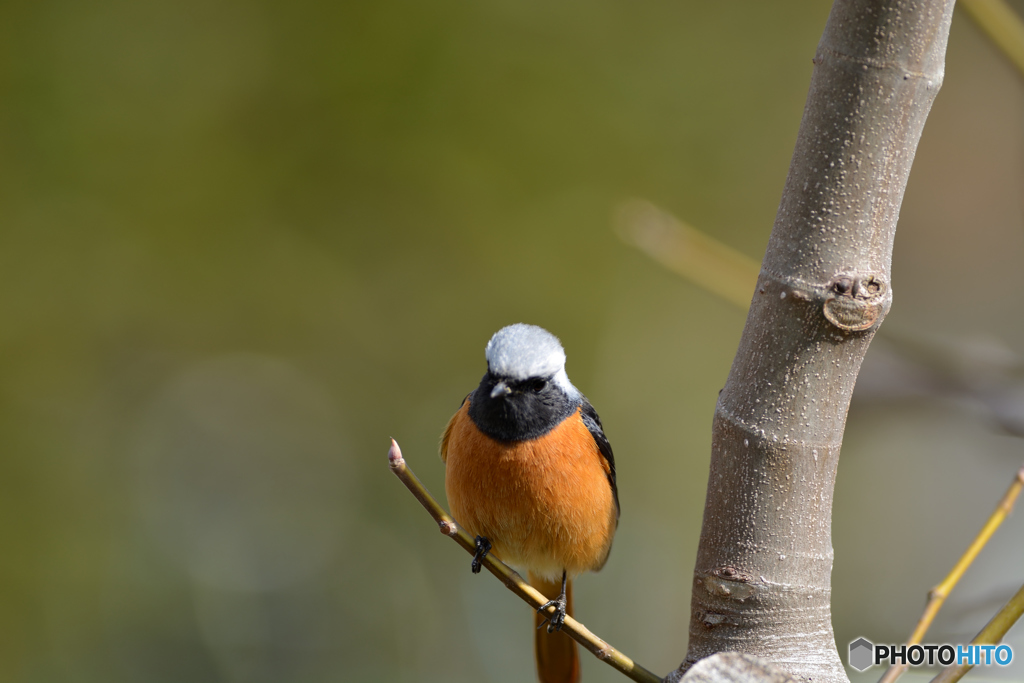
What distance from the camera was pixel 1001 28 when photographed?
63.8 inches

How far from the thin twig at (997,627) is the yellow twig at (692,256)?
1015 millimetres

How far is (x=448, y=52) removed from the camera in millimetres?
5258

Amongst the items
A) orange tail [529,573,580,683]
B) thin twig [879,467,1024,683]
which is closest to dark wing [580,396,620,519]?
orange tail [529,573,580,683]

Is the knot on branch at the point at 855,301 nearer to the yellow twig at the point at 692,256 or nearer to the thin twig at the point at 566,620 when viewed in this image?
the thin twig at the point at 566,620

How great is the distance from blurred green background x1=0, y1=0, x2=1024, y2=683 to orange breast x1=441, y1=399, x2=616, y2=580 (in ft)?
8.74

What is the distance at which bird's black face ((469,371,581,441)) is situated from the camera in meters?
2.24

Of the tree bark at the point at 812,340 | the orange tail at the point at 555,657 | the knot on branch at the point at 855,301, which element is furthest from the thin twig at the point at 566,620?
the orange tail at the point at 555,657

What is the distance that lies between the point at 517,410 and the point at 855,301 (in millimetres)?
1307

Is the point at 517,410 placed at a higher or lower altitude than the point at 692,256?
lower

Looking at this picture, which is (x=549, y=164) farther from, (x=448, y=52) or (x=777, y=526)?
(x=777, y=526)

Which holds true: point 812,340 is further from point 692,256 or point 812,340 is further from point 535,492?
point 535,492

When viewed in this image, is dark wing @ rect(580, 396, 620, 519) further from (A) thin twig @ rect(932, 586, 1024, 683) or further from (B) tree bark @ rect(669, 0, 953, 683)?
(A) thin twig @ rect(932, 586, 1024, 683)

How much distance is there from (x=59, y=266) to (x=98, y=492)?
163 cm

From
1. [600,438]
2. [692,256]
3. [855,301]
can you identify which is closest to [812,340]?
[855,301]
